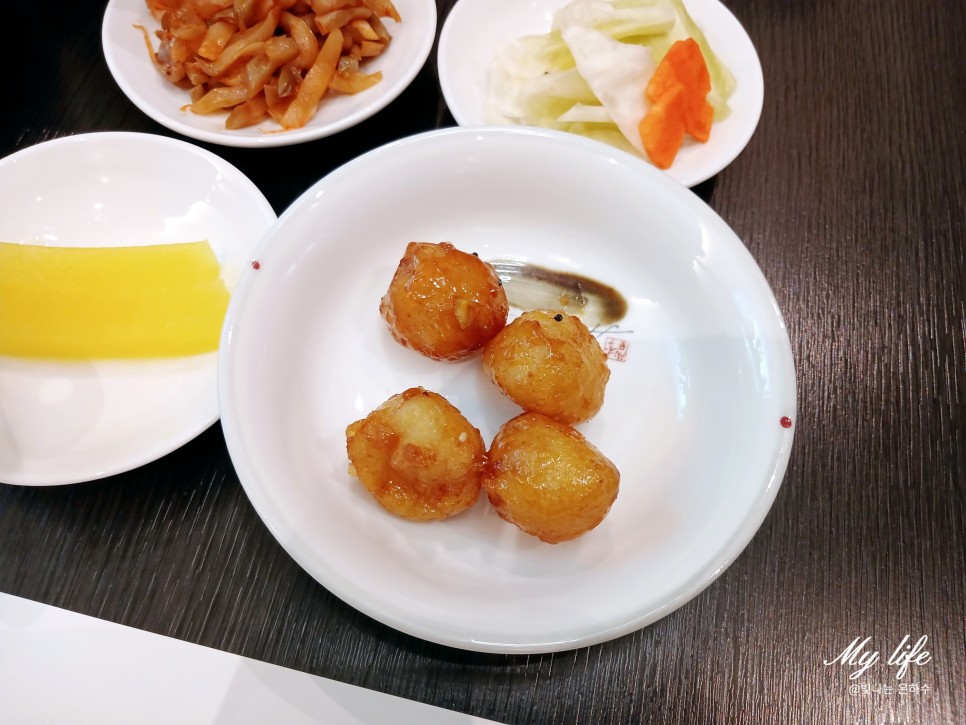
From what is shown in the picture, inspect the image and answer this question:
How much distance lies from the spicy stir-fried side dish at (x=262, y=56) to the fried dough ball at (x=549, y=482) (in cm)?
124

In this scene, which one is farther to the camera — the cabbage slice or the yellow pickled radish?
the cabbage slice

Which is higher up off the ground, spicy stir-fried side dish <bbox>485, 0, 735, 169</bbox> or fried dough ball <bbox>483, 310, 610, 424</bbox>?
spicy stir-fried side dish <bbox>485, 0, 735, 169</bbox>

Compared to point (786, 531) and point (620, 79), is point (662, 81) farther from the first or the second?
point (786, 531)

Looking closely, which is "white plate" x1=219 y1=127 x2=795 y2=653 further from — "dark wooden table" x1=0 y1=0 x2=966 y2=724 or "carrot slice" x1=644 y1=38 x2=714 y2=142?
"carrot slice" x1=644 y1=38 x2=714 y2=142

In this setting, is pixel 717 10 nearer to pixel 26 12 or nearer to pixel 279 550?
pixel 279 550

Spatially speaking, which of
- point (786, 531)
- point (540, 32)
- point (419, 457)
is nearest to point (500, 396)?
point (419, 457)

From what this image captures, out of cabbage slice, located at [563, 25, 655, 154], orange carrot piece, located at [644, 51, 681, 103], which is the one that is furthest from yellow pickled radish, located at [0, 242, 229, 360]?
orange carrot piece, located at [644, 51, 681, 103]

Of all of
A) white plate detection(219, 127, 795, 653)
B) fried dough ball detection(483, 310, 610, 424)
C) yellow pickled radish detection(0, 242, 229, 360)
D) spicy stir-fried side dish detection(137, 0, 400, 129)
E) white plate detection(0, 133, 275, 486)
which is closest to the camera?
white plate detection(219, 127, 795, 653)

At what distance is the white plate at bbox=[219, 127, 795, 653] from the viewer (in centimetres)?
106

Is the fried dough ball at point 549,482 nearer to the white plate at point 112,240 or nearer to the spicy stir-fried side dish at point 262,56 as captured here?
the white plate at point 112,240

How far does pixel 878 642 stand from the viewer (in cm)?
132

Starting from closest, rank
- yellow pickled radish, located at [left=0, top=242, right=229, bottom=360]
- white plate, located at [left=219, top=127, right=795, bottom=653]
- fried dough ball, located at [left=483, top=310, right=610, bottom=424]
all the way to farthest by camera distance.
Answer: white plate, located at [left=219, top=127, right=795, bottom=653], fried dough ball, located at [left=483, top=310, right=610, bottom=424], yellow pickled radish, located at [left=0, top=242, right=229, bottom=360]

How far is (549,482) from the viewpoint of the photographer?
1.07 metres

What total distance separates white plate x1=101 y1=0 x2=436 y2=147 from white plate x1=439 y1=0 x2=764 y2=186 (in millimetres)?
100
